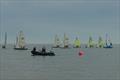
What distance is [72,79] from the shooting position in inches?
2736

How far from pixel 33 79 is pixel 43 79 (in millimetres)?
2072

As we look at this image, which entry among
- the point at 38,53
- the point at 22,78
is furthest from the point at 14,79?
the point at 38,53

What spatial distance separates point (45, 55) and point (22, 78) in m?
75.0

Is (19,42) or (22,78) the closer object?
(22,78)

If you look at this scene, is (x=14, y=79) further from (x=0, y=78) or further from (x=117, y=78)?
(x=117, y=78)

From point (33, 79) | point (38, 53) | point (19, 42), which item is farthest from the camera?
point (19, 42)

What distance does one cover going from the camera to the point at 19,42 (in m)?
200

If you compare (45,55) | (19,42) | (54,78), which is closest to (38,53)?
(45,55)

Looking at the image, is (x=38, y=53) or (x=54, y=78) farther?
(x=38, y=53)

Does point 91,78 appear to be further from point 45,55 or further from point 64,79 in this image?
point 45,55

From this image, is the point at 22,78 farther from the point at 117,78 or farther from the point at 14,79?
the point at 117,78

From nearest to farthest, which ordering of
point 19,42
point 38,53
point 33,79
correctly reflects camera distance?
1. point 33,79
2. point 38,53
3. point 19,42

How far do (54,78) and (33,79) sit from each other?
17.1ft

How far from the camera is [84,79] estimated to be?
70.2m
